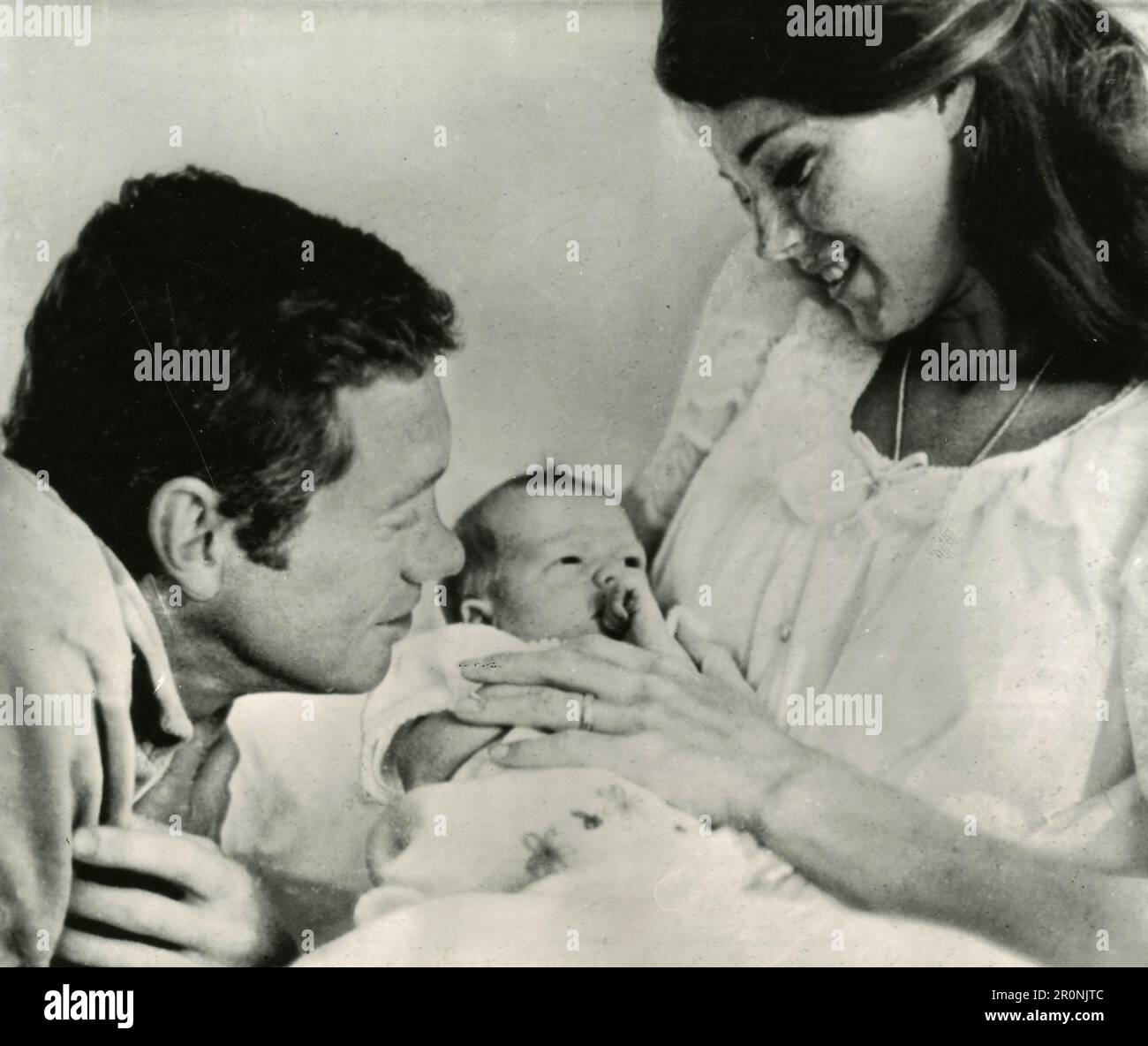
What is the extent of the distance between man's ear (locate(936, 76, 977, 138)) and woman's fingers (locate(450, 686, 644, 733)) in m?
1.04

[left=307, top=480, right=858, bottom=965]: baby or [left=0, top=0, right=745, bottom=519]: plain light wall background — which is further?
[left=0, top=0, right=745, bottom=519]: plain light wall background

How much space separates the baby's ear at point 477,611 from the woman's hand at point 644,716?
0.22 ft

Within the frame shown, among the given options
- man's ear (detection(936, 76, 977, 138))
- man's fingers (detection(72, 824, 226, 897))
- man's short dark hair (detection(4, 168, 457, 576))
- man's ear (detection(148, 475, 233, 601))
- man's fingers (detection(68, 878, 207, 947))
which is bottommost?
man's fingers (detection(68, 878, 207, 947))

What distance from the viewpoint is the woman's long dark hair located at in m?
2.33

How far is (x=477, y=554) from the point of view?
2391mm

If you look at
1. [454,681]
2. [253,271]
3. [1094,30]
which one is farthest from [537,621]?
[1094,30]

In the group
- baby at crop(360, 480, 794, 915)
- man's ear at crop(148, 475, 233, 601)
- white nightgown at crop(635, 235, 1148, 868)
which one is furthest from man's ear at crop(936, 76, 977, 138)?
man's ear at crop(148, 475, 233, 601)

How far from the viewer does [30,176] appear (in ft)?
8.09

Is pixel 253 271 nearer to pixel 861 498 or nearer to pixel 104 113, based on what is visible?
pixel 104 113

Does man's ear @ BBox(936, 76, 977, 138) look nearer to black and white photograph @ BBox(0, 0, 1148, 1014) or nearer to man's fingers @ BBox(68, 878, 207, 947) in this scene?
black and white photograph @ BBox(0, 0, 1148, 1014)

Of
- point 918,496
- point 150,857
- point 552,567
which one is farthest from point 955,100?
point 150,857

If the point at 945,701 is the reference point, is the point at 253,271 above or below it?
above

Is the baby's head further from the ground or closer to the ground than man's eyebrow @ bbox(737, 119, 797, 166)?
closer to the ground
